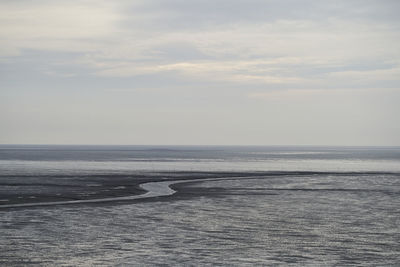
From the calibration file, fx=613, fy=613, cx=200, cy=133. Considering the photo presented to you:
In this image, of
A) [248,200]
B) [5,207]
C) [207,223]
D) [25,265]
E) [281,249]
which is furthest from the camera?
[248,200]

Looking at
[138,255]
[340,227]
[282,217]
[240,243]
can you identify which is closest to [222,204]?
[282,217]

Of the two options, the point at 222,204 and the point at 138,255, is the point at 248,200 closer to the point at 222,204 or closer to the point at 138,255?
the point at 222,204

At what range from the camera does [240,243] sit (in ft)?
78.5

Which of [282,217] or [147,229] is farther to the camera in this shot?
[282,217]

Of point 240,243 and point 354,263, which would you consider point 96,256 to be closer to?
point 240,243

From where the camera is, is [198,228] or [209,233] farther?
[198,228]

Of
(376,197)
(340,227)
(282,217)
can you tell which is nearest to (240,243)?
(340,227)

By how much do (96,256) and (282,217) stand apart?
13704mm

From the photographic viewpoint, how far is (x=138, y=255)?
70.5 ft

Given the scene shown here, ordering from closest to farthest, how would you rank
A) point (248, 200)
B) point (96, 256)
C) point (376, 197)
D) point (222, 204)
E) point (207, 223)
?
point (96, 256)
point (207, 223)
point (222, 204)
point (248, 200)
point (376, 197)

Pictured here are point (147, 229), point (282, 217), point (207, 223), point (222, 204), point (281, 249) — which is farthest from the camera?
point (222, 204)

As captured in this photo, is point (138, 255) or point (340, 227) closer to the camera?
point (138, 255)

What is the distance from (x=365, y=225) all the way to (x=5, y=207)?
20635 millimetres

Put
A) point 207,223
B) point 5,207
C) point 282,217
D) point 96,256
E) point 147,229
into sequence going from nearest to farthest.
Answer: point 96,256 < point 147,229 < point 207,223 < point 282,217 < point 5,207
